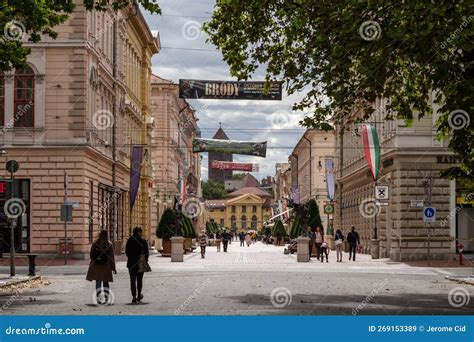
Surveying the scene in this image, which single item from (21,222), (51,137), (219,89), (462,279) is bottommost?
(462,279)

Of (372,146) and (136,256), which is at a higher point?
(372,146)

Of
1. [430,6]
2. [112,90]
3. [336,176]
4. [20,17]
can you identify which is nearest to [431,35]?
[430,6]

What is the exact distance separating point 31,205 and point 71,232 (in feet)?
7.12

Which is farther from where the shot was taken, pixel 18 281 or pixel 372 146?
pixel 372 146

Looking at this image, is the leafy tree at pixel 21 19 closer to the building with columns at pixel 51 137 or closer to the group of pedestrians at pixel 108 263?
the group of pedestrians at pixel 108 263

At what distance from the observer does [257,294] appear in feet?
72.3

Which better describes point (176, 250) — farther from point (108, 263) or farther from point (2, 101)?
point (108, 263)

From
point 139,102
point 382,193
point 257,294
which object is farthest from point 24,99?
point 139,102

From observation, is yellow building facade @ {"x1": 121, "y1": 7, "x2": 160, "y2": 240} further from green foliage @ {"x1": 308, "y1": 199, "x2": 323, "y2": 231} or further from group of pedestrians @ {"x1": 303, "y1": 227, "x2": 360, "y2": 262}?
group of pedestrians @ {"x1": 303, "y1": 227, "x2": 360, "y2": 262}

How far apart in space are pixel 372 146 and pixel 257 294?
21.8 meters

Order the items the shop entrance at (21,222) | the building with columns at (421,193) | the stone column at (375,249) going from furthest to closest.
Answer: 1. the stone column at (375,249)
2. the building with columns at (421,193)
3. the shop entrance at (21,222)

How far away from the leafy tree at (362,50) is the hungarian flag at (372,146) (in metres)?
19.1

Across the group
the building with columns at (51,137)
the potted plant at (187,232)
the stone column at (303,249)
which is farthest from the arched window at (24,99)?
the potted plant at (187,232)

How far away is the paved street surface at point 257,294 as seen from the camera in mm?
17719
